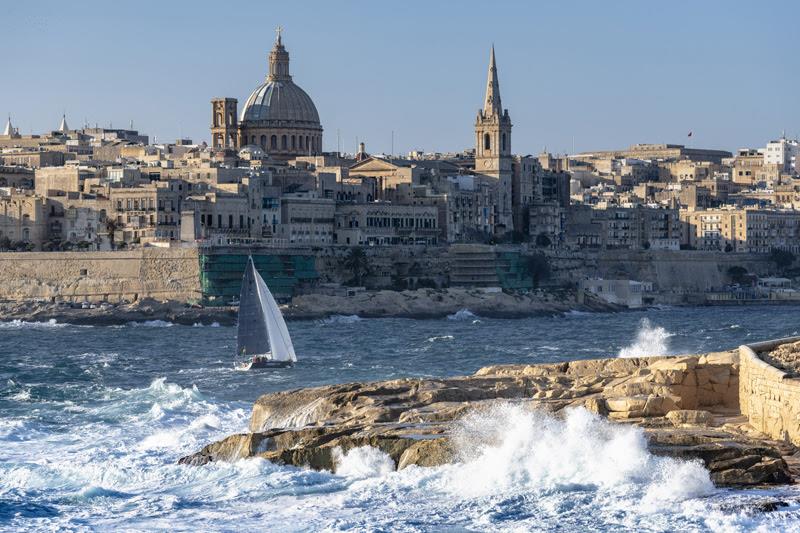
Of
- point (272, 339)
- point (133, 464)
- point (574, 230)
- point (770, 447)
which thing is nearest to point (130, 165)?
point (574, 230)

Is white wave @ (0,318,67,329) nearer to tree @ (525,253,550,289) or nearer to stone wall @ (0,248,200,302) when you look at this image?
stone wall @ (0,248,200,302)

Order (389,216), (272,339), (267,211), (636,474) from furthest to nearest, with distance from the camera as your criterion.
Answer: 1. (389,216)
2. (267,211)
3. (272,339)
4. (636,474)

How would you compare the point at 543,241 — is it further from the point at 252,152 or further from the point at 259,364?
the point at 259,364

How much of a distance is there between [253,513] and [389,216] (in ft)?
247

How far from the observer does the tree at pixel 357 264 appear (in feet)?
305

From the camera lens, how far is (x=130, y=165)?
104 m

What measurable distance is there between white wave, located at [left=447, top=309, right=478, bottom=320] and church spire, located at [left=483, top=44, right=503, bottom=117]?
28.0 metres

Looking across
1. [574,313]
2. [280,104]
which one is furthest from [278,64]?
[574,313]

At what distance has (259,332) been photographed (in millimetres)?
53156

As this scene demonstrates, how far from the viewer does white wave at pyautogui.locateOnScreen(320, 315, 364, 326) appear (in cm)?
8231

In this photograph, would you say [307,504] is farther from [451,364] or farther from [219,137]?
[219,137]

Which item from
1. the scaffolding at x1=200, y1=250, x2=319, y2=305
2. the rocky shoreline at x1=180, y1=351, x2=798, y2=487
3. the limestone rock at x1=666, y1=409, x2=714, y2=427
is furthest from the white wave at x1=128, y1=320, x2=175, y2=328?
the limestone rock at x1=666, y1=409, x2=714, y2=427

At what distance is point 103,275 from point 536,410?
60355mm

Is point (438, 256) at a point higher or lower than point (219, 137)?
lower
